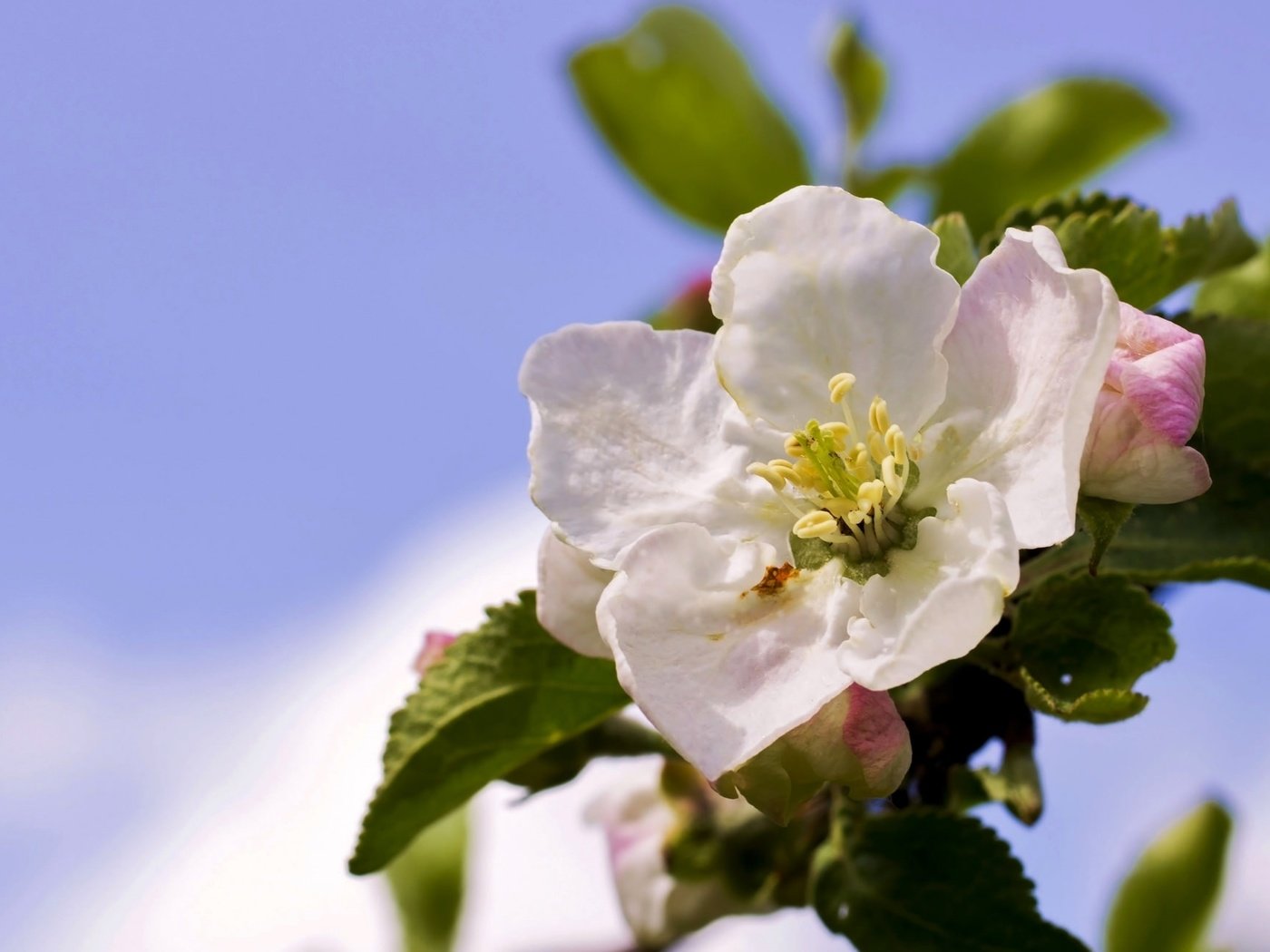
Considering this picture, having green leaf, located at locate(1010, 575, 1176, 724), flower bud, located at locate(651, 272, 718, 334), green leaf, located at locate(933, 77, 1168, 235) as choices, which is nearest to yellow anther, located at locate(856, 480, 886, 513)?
green leaf, located at locate(1010, 575, 1176, 724)

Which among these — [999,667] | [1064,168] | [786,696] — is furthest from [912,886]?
[1064,168]

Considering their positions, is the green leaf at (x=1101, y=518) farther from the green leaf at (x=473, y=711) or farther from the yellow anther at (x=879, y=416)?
the green leaf at (x=473, y=711)

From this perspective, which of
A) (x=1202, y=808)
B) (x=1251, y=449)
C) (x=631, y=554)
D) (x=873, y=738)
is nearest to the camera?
(x=873, y=738)

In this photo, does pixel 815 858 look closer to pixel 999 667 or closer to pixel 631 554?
pixel 999 667

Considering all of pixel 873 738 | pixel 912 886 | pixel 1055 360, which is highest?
pixel 1055 360

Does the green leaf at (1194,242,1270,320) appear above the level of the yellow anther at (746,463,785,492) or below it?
below

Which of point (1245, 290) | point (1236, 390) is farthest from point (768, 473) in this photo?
point (1245, 290)

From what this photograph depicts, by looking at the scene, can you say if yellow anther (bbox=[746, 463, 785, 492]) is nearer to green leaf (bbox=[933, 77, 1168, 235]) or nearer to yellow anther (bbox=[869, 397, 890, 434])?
yellow anther (bbox=[869, 397, 890, 434])

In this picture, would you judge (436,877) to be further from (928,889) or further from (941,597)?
(941,597)
